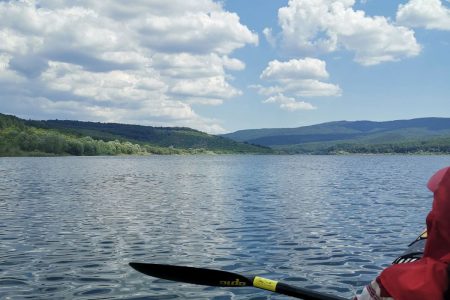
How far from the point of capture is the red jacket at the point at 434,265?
4566 millimetres

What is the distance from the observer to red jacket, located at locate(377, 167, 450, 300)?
15.0 feet

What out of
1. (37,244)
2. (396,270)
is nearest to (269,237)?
(37,244)

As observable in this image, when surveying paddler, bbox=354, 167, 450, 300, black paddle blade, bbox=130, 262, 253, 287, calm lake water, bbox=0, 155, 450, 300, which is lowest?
calm lake water, bbox=0, 155, 450, 300

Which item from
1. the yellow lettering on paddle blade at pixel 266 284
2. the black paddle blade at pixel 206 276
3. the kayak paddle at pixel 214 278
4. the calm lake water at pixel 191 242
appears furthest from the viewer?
the calm lake water at pixel 191 242

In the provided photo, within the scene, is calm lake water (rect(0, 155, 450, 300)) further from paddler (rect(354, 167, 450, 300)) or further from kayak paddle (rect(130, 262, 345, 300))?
paddler (rect(354, 167, 450, 300))

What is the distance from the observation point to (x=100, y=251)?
86.6ft

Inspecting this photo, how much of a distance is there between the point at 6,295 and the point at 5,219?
21.5 m

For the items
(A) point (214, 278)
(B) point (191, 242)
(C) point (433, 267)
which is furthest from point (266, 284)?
(B) point (191, 242)

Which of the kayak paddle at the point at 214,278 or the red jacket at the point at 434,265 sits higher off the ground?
the red jacket at the point at 434,265

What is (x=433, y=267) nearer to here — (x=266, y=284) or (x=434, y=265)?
(x=434, y=265)

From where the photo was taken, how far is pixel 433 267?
184 inches

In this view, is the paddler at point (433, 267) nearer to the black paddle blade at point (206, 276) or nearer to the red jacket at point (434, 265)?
the red jacket at point (434, 265)

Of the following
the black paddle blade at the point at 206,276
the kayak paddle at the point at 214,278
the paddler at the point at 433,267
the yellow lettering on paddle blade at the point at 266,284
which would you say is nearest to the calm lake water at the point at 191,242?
the kayak paddle at the point at 214,278

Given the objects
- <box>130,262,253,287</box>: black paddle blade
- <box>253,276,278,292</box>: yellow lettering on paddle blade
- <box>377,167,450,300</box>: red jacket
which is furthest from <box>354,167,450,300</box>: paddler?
<box>130,262,253,287</box>: black paddle blade
